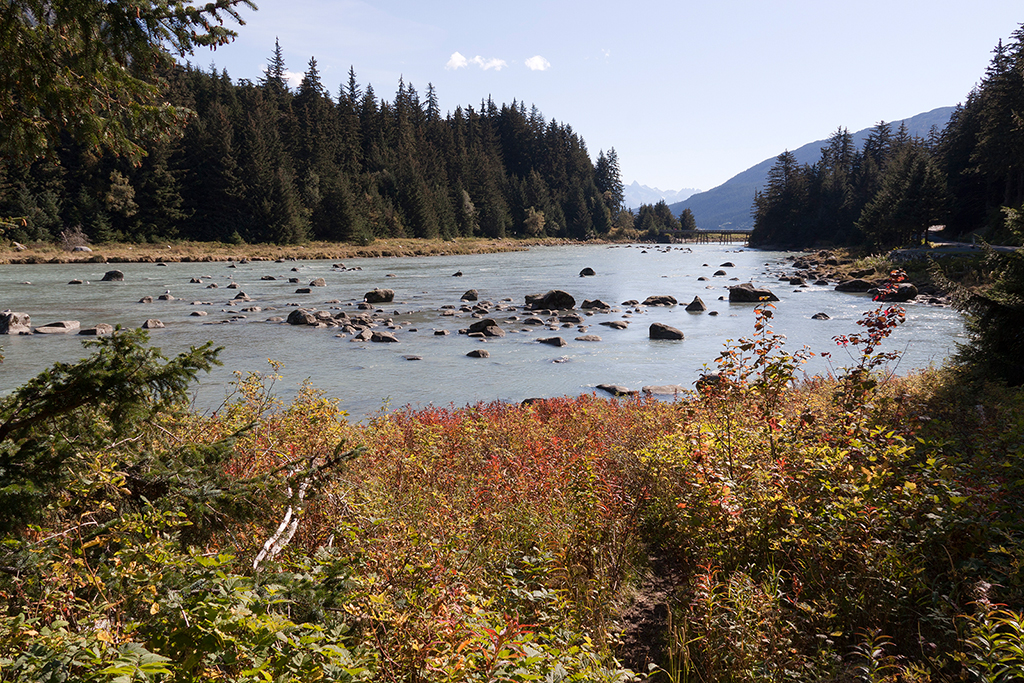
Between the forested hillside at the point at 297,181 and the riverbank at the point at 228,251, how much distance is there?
8.70 ft

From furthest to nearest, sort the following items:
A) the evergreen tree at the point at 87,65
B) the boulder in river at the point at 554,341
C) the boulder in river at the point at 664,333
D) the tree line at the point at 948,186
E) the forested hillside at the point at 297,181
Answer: the forested hillside at the point at 297,181 → the tree line at the point at 948,186 → the boulder in river at the point at 664,333 → the boulder in river at the point at 554,341 → the evergreen tree at the point at 87,65

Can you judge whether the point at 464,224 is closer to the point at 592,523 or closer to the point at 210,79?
the point at 210,79

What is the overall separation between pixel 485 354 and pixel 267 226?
62.6 metres

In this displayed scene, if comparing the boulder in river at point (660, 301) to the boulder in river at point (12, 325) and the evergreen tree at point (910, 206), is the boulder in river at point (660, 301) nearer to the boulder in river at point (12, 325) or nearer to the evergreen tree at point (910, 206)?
the boulder in river at point (12, 325)

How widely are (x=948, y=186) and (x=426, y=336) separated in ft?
201

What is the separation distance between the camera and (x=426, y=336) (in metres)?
21.2

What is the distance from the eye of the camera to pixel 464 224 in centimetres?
10250

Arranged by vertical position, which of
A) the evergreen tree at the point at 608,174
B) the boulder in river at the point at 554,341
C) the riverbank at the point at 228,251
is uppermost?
the evergreen tree at the point at 608,174

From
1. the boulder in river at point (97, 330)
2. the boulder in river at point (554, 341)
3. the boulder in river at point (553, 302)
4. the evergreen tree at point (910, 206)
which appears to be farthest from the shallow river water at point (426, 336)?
the evergreen tree at point (910, 206)

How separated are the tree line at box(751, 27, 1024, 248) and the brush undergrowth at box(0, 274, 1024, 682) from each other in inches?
1573

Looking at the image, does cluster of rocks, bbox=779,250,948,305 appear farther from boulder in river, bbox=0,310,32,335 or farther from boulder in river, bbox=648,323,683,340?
boulder in river, bbox=0,310,32,335

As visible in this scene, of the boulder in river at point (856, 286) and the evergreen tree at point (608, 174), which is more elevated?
the evergreen tree at point (608, 174)

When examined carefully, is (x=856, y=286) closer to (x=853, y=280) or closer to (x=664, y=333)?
(x=853, y=280)

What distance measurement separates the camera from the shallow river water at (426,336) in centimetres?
1459
